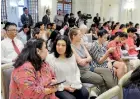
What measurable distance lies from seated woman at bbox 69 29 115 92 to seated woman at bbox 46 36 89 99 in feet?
1.02

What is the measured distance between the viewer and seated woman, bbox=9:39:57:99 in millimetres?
1730

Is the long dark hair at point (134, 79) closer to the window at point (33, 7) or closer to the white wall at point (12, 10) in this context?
the white wall at point (12, 10)

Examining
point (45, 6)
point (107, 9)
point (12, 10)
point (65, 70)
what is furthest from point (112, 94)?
point (107, 9)

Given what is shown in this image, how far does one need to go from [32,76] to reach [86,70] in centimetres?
126

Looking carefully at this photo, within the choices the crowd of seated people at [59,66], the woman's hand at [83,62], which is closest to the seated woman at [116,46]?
the crowd of seated people at [59,66]

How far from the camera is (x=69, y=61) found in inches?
98.2

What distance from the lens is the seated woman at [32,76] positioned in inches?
68.1

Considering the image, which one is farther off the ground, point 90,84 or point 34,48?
point 34,48

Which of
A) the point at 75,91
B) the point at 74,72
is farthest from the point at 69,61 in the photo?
the point at 75,91

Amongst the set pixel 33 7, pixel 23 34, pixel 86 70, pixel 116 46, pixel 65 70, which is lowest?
pixel 86 70

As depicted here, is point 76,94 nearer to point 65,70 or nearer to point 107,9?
point 65,70

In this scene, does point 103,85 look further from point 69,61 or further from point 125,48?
point 125,48

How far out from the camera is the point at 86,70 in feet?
9.55

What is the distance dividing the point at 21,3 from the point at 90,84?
6.95 meters
